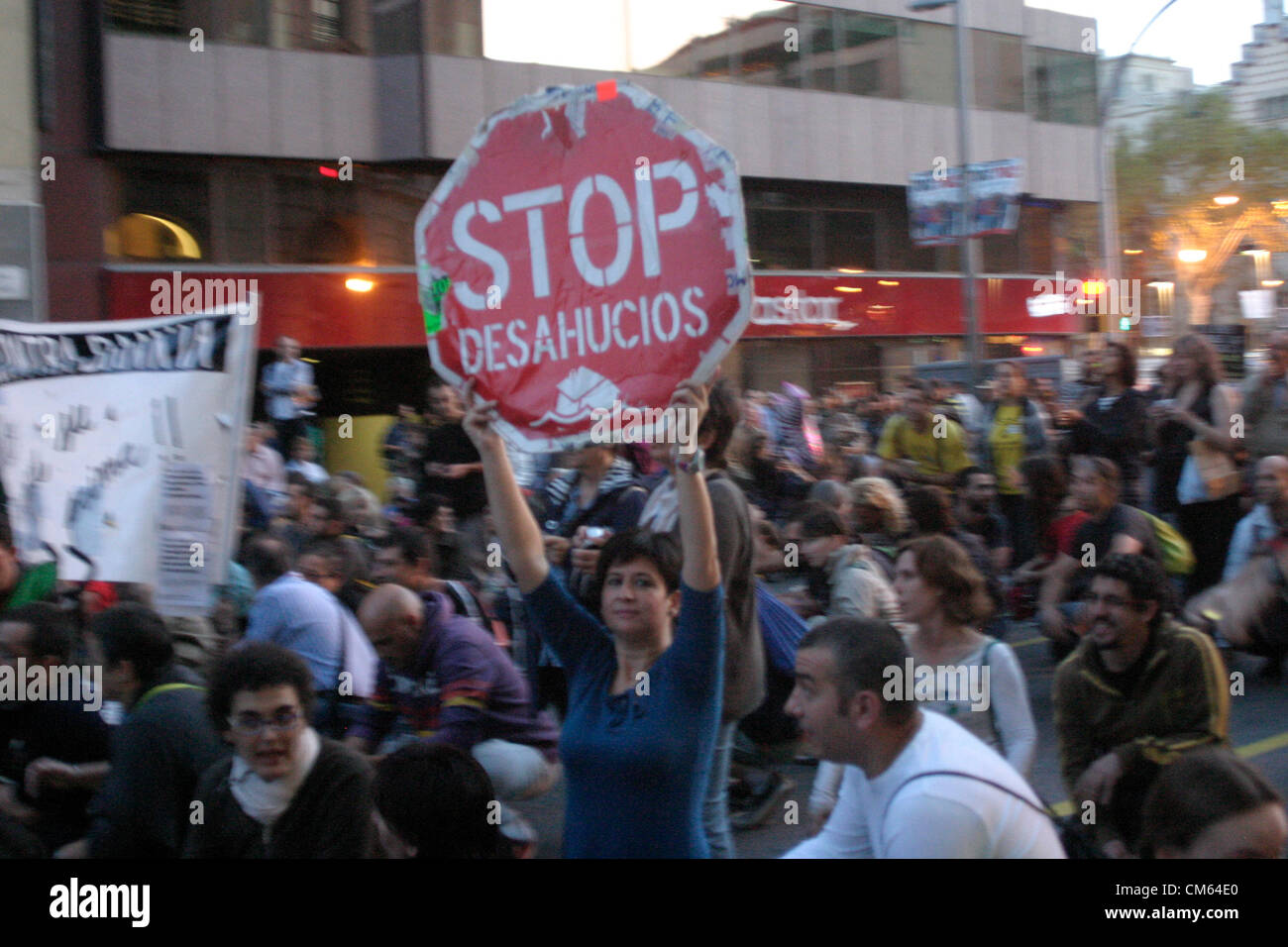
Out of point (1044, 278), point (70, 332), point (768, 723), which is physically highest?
point (1044, 278)

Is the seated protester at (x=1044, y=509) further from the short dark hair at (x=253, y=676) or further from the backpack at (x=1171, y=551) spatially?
the short dark hair at (x=253, y=676)

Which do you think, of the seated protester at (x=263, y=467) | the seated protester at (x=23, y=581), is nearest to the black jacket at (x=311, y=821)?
the seated protester at (x=23, y=581)

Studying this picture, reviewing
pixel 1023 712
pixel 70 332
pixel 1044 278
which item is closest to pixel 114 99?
pixel 70 332

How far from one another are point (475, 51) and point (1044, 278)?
1457 centimetres

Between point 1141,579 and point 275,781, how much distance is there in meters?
2.36

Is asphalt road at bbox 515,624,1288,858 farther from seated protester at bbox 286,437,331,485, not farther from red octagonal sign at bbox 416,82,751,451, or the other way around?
seated protester at bbox 286,437,331,485

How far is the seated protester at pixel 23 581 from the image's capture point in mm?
5098

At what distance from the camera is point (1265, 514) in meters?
6.97

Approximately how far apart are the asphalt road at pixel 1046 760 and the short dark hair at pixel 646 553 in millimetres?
2031

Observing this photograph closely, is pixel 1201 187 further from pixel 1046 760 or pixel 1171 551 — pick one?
pixel 1046 760

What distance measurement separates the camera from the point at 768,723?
5359 mm

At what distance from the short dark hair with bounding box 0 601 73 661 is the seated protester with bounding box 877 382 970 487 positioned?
639 cm

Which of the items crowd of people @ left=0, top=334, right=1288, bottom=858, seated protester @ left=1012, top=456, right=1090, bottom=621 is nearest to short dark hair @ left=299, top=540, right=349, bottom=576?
crowd of people @ left=0, top=334, right=1288, bottom=858
